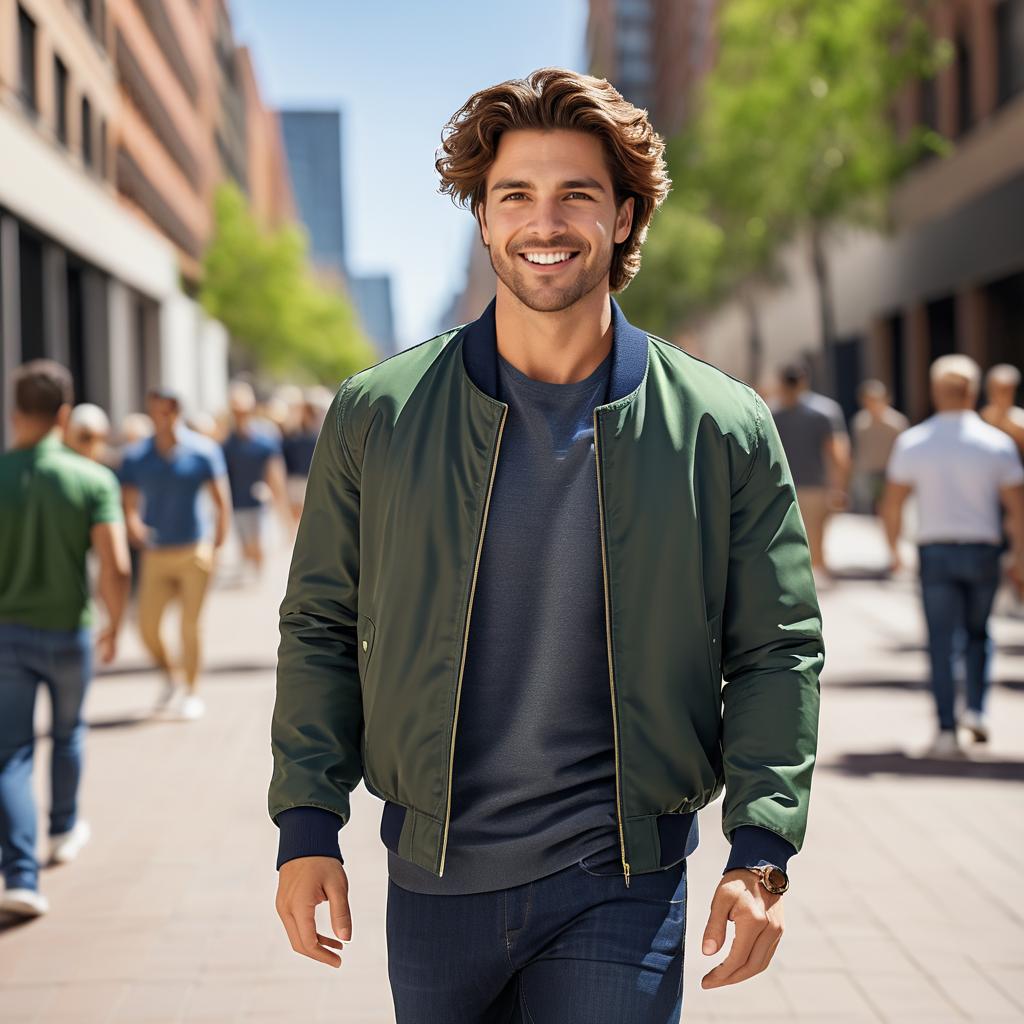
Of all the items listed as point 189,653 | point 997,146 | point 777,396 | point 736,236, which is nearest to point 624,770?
point 189,653

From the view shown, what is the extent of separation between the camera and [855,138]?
29.9 m

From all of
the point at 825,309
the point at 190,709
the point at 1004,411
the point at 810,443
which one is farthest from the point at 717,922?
the point at 825,309

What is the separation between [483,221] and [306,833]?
102 cm

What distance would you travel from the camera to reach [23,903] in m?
5.83

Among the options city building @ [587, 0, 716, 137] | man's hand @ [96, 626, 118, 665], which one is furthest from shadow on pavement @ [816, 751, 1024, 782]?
city building @ [587, 0, 716, 137]

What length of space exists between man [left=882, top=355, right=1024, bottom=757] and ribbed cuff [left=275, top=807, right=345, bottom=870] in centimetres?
650

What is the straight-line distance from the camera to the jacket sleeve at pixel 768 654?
2475 millimetres

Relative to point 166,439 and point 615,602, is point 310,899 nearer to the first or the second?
point 615,602

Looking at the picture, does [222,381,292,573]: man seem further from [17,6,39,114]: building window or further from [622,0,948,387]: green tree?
[622,0,948,387]: green tree

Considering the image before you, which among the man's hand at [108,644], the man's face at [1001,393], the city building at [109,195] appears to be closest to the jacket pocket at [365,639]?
the man's hand at [108,644]

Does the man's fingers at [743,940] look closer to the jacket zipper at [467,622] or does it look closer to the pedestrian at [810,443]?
the jacket zipper at [467,622]

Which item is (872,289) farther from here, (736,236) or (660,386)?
(660,386)

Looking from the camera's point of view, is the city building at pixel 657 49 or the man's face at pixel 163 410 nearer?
the man's face at pixel 163 410

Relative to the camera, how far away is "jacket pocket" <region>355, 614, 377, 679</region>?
2605 mm
